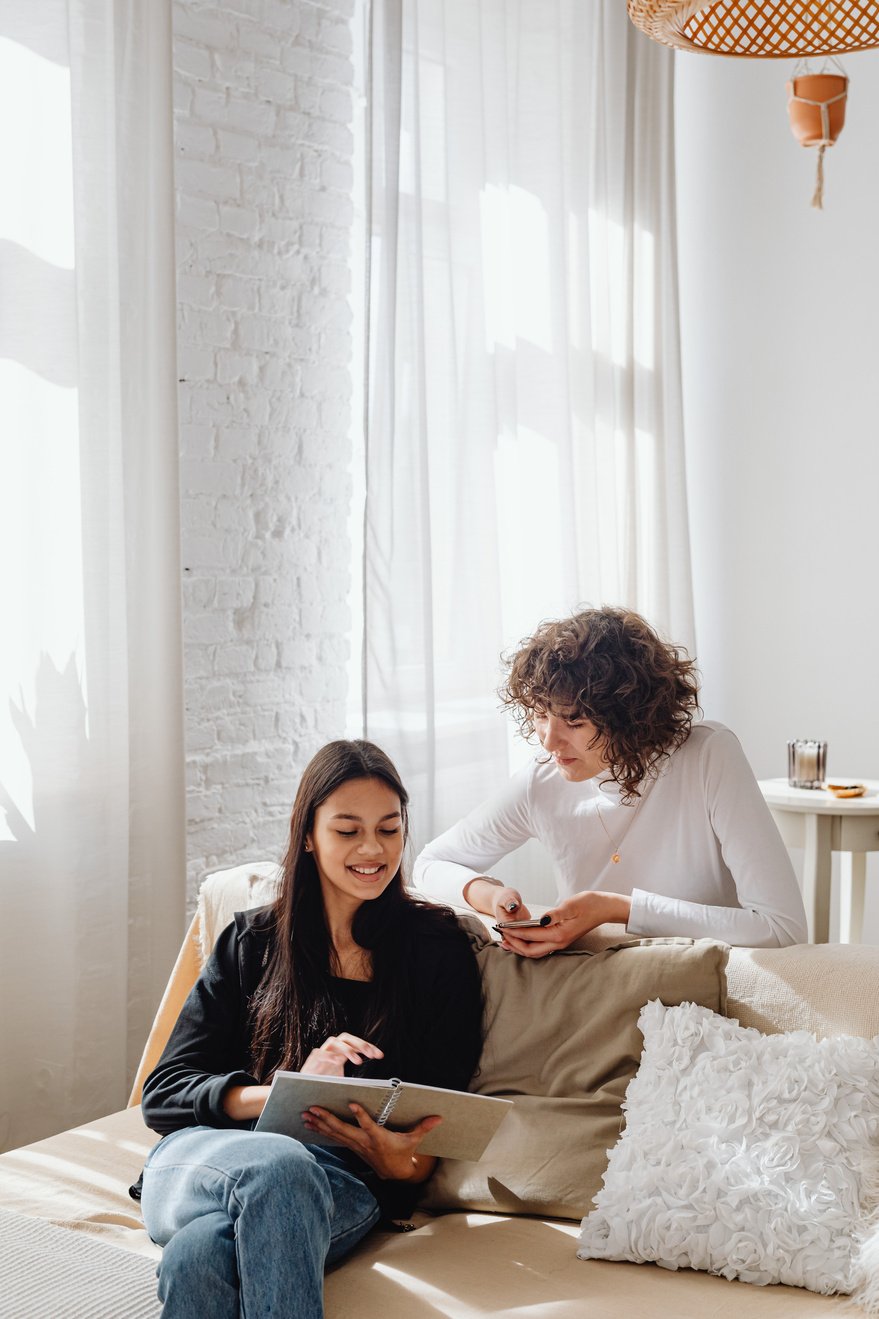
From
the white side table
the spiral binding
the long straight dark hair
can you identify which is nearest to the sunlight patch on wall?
the long straight dark hair

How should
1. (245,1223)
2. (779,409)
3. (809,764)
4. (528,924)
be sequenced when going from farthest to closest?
(779,409) < (809,764) < (528,924) < (245,1223)

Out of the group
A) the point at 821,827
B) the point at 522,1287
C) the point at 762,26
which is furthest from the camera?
the point at 821,827

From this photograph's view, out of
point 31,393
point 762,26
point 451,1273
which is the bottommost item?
point 451,1273

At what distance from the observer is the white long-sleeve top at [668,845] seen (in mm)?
1985

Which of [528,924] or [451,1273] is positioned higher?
[528,924]

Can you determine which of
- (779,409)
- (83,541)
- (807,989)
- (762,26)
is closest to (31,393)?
(83,541)

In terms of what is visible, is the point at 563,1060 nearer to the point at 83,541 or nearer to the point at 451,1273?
the point at 451,1273

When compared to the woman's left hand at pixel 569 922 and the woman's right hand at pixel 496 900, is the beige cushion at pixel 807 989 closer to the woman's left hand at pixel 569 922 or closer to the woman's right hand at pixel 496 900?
the woman's left hand at pixel 569 922

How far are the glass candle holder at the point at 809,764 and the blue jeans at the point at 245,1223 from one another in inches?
78.0

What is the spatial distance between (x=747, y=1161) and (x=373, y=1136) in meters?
0.46

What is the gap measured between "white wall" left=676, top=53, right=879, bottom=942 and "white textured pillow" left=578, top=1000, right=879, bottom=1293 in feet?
8.72

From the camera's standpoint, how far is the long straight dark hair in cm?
181

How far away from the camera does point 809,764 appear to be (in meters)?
3.34

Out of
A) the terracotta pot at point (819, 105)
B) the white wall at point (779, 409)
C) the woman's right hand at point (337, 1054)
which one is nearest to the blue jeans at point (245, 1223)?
the woman's right hand at point (337, 1054)
